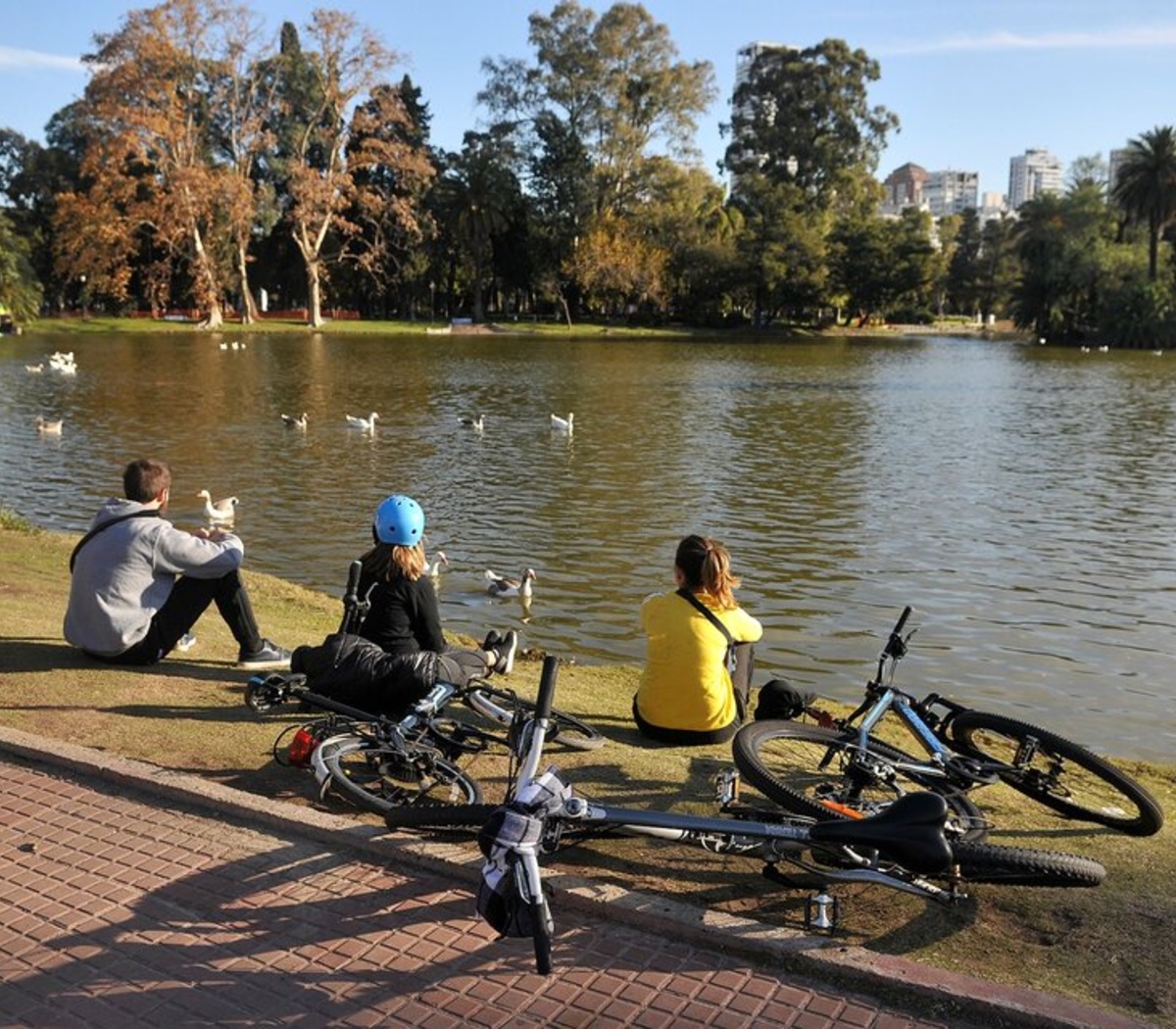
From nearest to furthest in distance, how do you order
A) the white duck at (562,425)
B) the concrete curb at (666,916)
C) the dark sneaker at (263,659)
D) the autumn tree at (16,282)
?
the concrete curb at (666,916)
the dark sneaker at (263,659)
the white duck at (562,425)
the autumn tree at (16,282)

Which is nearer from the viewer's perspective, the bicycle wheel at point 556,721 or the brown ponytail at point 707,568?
the bicycle wheel at point 556,721

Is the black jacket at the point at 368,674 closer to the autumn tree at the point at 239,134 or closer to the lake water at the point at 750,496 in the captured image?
the lake water at the point at 750,496

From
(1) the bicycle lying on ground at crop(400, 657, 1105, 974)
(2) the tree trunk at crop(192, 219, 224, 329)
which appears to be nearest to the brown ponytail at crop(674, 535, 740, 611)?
(1) the bicycle lying on ground at crop(400, 657, 1105, 974)

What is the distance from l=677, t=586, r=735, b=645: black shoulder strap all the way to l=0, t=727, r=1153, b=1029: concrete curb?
1.87 meters

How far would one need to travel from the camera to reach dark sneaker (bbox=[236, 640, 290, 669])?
705 cm

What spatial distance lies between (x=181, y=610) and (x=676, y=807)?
→ 3.41 metres

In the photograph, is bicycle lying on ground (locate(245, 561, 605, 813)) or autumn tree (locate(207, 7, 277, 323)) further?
autumn tree (locate(207, 7, 277, 323))

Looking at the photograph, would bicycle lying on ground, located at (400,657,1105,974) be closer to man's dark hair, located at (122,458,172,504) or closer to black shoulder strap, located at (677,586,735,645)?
black shoulder strap, located at (677,586,735,645)

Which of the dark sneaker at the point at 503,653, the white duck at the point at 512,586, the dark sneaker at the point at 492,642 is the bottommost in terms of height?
the white duck at the point at 512,586

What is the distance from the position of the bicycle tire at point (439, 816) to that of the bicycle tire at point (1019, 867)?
5.57 feet

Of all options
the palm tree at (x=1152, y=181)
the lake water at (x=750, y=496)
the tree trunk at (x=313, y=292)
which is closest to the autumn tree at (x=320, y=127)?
the tree trunk at (x=313, y=292)

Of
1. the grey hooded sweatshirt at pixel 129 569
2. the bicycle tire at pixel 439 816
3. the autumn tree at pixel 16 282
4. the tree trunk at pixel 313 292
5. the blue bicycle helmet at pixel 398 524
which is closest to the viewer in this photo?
the bicycle tire at pixel 439 816

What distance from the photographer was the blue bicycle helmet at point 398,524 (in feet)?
19.5

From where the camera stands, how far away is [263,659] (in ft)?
23.2
